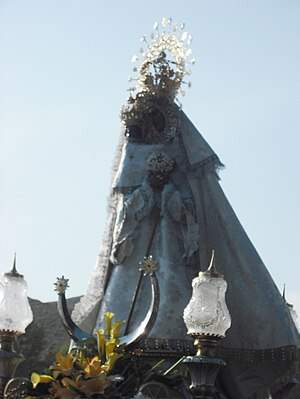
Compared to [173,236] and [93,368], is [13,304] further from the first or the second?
[173,236]

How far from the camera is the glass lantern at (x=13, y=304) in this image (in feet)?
38.0

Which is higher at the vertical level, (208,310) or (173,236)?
(173,236)

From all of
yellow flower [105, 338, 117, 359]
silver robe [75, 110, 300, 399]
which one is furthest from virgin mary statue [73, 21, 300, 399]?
yellow flower [105, 338, 117, 359]

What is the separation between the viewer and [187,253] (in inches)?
713

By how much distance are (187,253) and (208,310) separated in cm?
692

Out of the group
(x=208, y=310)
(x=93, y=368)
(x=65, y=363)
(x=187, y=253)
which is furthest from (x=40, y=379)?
(x=187, y=253)

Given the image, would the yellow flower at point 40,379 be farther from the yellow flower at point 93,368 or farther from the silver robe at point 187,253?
the silver robe at point 187,253

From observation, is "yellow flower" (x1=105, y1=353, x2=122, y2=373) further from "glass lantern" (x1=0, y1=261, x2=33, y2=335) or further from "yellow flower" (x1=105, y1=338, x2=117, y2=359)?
"glass lantern" (x1=0, y1=261, x2=33, y2=335)

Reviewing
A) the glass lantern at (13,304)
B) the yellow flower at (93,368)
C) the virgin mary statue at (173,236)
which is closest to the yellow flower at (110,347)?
the yellow flower at (93,368)

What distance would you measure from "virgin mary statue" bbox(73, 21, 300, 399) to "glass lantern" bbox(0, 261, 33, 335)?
18.9 feet

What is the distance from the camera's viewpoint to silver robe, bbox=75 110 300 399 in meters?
17.7

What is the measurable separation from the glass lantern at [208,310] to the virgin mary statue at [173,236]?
20.0 feet

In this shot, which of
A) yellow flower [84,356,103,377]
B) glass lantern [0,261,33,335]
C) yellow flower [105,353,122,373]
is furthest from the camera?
glass lantern [0,261,33,335]

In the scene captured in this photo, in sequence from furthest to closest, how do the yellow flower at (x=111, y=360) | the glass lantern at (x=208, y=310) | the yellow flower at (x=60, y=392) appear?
the yellow flower at (x=111, y=360)
the glass lantern at (x=208, y=310)
the yellow flower at (x=60, y=392)
